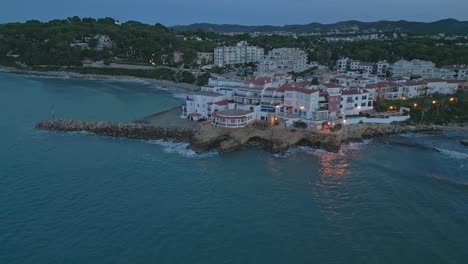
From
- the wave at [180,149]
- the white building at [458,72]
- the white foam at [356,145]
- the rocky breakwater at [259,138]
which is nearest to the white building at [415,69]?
the white building at [458,72]

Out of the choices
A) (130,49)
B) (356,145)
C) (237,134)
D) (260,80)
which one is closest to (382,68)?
(260,80)

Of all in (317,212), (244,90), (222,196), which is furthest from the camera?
(244,90)

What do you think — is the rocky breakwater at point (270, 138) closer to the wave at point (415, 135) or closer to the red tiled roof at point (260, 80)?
the wave at point (415, 135)

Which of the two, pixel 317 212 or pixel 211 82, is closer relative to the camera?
pixel 317 212

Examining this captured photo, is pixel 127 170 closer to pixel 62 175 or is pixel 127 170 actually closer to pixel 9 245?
pixel 62 175

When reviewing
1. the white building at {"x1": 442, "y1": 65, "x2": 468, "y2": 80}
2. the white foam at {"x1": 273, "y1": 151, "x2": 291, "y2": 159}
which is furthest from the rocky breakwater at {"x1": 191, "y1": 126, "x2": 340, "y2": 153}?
the white building at {"x1": 442, "y1": 65, "x2": 468, "y2": 80}

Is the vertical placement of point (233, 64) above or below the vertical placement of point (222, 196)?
above

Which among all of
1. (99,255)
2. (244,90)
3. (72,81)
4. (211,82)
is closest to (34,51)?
(72,81)
